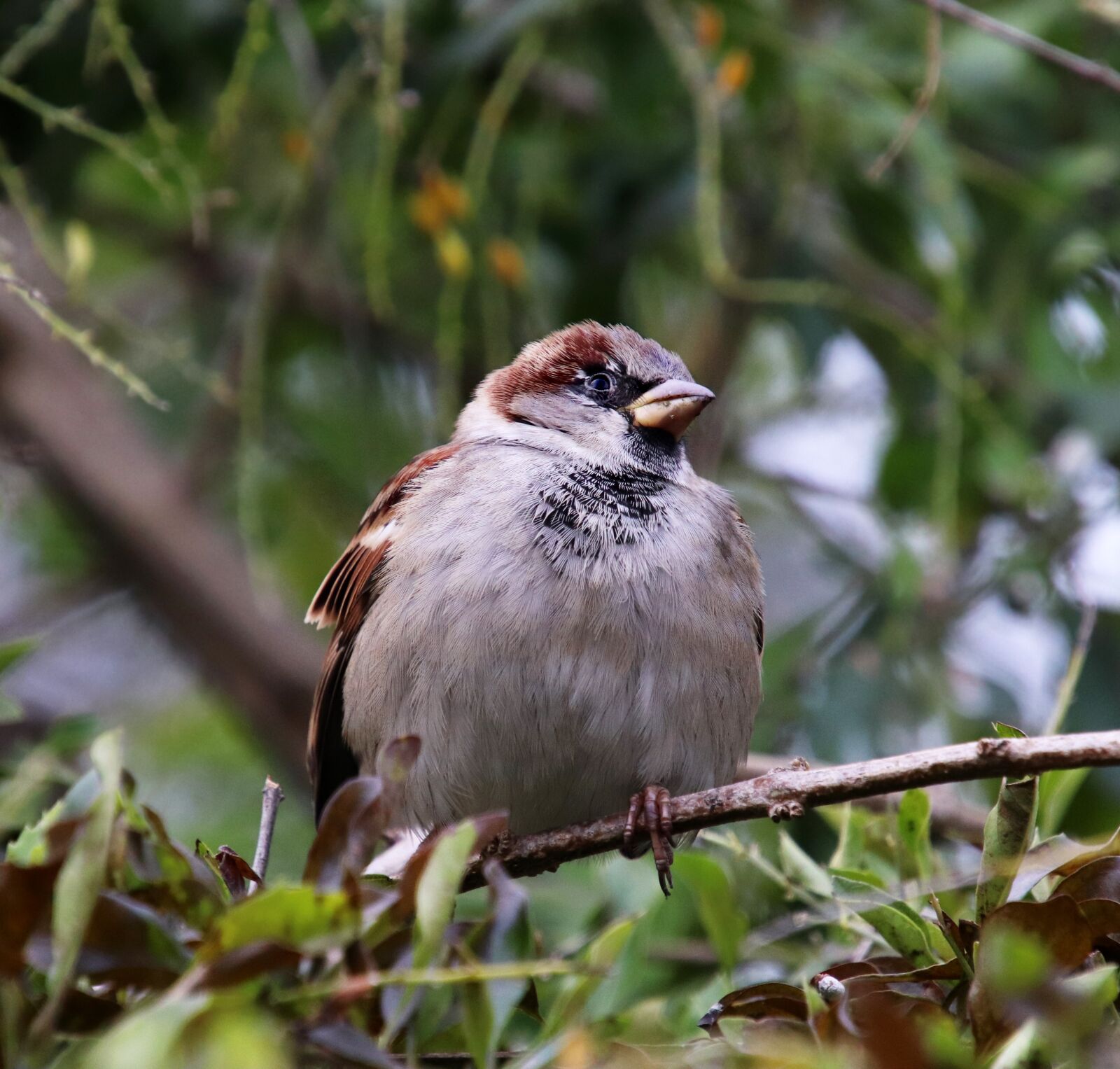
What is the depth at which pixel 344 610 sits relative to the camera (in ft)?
10.4

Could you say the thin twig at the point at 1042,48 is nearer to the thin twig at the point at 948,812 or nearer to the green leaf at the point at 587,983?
the thin twig at the point at 948,812

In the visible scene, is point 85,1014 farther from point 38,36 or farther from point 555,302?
point 555,302

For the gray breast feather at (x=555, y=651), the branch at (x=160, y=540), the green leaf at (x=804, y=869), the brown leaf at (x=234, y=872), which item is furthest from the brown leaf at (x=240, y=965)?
the branch at (x=160, y=540)

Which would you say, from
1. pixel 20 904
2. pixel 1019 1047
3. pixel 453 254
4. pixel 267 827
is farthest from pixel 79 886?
pixel 453 254

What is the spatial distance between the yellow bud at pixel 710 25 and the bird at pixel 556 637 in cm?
105

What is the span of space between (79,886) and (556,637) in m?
1.49

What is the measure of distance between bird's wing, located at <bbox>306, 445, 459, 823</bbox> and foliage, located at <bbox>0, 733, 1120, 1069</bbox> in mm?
1415

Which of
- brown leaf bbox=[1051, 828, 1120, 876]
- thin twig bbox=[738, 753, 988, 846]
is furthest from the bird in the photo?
brown leaf bbox=[1051, 828, 1120, 876]

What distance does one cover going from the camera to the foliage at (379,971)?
1096 mm

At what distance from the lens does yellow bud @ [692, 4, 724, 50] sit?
346 cm

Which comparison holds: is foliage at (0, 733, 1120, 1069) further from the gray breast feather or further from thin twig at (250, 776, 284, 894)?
the gray breast feather

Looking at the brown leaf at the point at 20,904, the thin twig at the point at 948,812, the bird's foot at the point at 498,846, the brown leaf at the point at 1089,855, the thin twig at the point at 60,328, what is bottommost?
the thin twig at the point at 948,812

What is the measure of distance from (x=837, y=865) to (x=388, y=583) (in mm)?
1074

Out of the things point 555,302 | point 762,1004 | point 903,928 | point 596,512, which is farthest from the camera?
point 555,302
